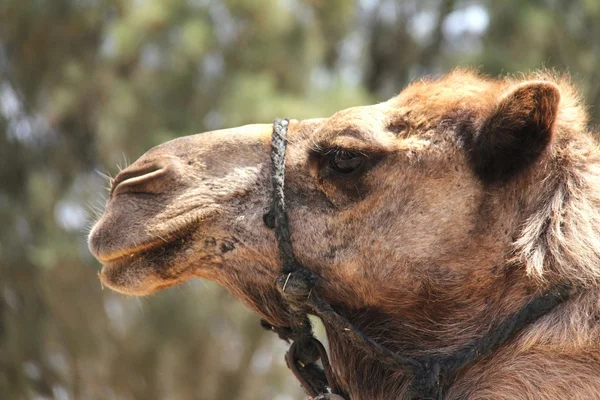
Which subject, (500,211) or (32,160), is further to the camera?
(32,160)

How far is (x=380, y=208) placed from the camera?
263 centimetres

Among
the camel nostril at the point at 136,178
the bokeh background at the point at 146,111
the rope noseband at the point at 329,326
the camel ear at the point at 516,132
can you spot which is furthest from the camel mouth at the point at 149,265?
the bokeh background at the point at 146,111

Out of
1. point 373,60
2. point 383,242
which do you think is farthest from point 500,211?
point 373,60

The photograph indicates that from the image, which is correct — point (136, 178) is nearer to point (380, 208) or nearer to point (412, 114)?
point (380, 208)

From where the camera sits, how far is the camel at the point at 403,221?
98.3 inches

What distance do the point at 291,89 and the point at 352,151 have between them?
367 inches

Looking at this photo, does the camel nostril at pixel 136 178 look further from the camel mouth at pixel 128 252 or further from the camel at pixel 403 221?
the camel mouth at pixel 128 252

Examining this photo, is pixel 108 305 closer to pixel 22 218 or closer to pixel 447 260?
pixel 22 218

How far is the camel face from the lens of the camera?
101 inches

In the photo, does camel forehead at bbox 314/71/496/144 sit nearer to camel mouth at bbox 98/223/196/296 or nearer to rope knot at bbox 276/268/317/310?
rope knot at bbox 276/268/317/310

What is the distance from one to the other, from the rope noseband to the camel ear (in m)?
0.40

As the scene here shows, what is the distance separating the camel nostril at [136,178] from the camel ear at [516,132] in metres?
0.99

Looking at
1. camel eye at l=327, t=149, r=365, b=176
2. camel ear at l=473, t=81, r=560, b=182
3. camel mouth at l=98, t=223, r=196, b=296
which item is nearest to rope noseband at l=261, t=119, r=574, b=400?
camel eye at l=327, t=149, r=365, b=176

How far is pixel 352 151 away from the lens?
266cm
